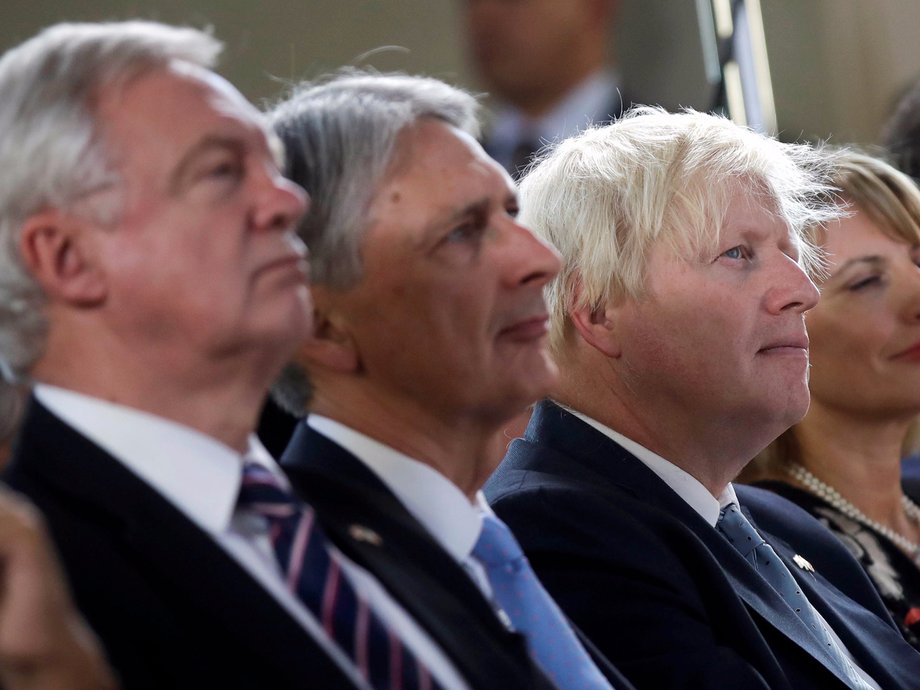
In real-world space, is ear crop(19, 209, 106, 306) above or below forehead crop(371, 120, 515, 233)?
above

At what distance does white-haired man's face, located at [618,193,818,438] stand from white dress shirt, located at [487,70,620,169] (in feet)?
6.11

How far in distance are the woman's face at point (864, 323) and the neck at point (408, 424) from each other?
1.44m

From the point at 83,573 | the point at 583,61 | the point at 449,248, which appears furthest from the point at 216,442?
the point at 583,61

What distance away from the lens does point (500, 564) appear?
5.91ft

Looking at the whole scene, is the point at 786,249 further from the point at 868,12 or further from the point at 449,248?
the point at 868,12

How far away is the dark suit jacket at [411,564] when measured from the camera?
4.98 ft

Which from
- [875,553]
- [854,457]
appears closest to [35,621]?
[875,553]

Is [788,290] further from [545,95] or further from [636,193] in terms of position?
[545,95]

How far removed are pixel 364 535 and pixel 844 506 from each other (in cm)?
163

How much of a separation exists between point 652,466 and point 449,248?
68cm

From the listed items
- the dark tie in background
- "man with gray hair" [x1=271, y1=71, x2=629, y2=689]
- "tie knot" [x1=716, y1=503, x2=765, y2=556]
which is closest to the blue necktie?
"tie knot" [x1=716, y1=503, x2=765, y2=556]

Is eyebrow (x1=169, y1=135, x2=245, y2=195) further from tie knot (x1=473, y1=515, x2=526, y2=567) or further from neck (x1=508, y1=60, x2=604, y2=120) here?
neck (x1=508, y1=60, x2=604, y2=120)

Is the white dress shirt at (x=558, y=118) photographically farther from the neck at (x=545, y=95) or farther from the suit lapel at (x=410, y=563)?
the suit lapel at (x=410, y=563)

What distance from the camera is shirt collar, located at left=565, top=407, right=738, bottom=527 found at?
2.27 metres
